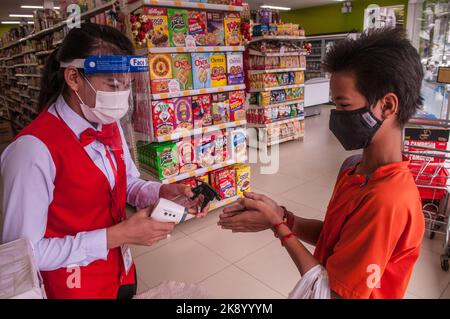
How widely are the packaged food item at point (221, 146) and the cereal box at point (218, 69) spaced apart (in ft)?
1.81

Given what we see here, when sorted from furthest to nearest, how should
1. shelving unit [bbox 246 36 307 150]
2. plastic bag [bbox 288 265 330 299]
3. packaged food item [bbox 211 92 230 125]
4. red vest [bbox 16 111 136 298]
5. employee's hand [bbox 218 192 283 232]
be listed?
shelving unit [bbox 246 36 307 150]
packaged food item [bbox 211 92 230 125]
employee's hand [bbox 218 192 283 232]
red vest [bbox 16 111 136 298]
plastic bag [bbox 288 265 330 299]

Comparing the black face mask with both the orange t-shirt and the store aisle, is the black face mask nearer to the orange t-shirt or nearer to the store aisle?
the orange t-shirt

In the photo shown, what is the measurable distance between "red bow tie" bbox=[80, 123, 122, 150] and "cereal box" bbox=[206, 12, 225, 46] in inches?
84.7

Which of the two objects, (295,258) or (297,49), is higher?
(297,49)

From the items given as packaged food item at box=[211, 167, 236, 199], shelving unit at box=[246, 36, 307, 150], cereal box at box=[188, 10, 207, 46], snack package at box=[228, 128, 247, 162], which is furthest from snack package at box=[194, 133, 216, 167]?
shelving unit at box=[246, 36, 307, 150]

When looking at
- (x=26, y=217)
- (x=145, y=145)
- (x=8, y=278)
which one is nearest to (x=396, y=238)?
(x=8, y=278)

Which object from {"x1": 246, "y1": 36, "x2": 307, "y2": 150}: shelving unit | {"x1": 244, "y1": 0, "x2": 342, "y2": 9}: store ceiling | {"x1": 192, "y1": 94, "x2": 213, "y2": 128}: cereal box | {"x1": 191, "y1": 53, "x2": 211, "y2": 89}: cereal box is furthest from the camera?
{"x1": 244, "y1": 0, "x2": 342, "y2": 9}: store ceiling

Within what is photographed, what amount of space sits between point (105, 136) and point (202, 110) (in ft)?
7.17

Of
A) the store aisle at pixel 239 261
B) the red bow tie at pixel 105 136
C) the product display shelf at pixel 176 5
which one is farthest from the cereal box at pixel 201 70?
the red bow tie at pixel 105 136

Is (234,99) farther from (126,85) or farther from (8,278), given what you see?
(8,278)

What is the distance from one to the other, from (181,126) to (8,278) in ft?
8.47

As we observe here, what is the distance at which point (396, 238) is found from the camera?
2.97ft

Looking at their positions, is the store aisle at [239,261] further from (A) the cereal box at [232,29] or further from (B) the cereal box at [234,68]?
(A) the cereal box at [232,29]

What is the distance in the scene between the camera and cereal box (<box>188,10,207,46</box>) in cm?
315
